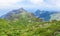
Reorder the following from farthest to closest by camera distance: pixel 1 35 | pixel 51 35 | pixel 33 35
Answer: pixel 33 35, pixel 51 35, pixel 1 35

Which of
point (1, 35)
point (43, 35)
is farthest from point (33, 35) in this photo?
point (1, 35)

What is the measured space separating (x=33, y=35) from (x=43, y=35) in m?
13.7

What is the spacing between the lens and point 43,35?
129875 mm

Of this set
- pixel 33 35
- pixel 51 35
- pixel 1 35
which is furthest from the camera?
pixel 33 35

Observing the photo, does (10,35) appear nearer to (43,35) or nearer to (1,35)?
(1,35)

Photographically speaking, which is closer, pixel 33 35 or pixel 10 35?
pixel 10 35

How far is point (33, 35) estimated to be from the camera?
14162cm

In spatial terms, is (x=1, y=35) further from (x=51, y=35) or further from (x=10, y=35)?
(x=51, y=35)

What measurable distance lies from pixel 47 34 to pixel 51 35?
4587mm

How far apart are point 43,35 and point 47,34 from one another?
3600 millimetres

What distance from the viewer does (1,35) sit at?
120 metres

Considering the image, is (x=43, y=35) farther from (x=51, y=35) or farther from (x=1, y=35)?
(x=1, y=35)

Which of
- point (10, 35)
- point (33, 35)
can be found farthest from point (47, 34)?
point (10, 35)

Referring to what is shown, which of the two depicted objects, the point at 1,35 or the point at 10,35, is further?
the point at 10,35
